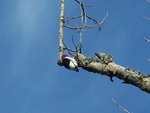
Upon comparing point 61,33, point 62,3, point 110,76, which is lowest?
point 110,76

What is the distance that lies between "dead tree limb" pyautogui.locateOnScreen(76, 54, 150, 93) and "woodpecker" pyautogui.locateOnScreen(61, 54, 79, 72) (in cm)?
10

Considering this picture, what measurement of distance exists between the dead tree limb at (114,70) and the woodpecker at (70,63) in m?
0.10

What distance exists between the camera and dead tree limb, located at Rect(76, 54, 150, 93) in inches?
195

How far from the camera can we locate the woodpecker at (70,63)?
553 cm

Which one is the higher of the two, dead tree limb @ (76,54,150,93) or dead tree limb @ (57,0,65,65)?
dead tree limb @ (57,0,65,65)

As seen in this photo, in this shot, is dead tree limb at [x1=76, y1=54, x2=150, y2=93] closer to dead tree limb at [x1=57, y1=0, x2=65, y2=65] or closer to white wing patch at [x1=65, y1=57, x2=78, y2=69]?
white wing patch at [x1=65, y1=57, x2=78, y2=69]

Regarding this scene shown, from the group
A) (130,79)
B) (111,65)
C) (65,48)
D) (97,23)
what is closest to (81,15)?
(97,23)

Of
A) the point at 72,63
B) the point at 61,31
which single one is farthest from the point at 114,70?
the point at 61,31

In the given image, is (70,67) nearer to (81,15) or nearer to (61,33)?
(61,33)

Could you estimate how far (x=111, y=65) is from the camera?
532cm

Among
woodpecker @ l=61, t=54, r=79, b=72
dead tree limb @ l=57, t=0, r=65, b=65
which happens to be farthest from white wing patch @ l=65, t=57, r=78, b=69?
dead tree limb @ l=57, t=0, r=65, b=65

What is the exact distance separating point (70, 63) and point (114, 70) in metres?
0.69

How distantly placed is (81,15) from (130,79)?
147 centimetres

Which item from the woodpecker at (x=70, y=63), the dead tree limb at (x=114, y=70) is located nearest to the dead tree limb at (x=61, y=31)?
the woodpecker at (x=70, y=63)
